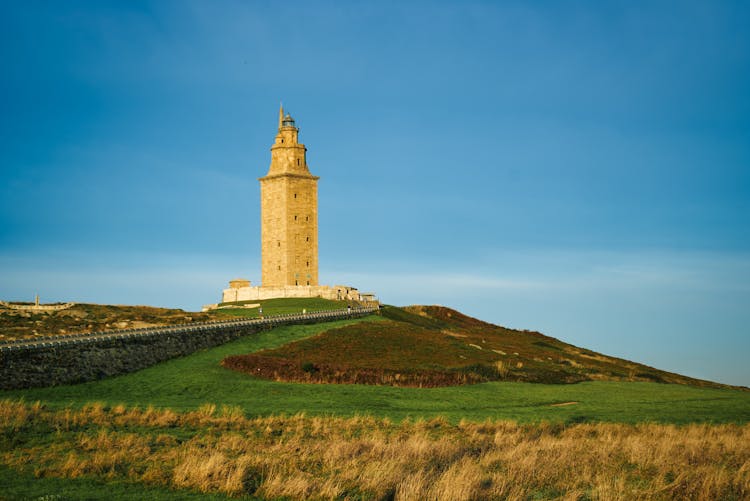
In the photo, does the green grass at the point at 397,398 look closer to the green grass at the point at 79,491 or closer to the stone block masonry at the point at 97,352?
the stone block masonry at the point at 97,352

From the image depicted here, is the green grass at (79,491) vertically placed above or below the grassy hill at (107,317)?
below

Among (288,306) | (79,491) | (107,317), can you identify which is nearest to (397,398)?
(79,491)

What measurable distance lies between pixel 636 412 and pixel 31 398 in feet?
96.2

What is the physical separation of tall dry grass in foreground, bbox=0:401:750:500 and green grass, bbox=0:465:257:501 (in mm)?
413

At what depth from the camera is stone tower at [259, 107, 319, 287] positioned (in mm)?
94938

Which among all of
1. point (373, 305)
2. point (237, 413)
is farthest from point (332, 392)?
point (373, 305)

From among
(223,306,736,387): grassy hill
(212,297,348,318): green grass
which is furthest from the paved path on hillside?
(223,306,736,387): grassy hill

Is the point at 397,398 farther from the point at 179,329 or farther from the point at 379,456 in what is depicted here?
the point at 179,329

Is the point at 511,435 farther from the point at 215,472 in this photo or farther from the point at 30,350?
the point at 30,350

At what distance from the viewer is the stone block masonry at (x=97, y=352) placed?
3856 cm

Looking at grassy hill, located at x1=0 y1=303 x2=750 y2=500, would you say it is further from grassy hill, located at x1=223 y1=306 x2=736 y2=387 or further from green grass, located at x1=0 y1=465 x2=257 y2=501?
grassy hill, located at x1=223 y1=306 x2=736 y2=387

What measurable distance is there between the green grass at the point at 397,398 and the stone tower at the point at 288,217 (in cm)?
4676

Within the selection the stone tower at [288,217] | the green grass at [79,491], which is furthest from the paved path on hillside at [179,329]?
the green grass at [79,491]

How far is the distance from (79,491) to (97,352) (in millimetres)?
28912
